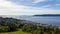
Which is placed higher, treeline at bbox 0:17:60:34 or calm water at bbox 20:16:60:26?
calm water at bbox 20:16:60:26

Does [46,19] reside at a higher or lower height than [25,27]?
higher

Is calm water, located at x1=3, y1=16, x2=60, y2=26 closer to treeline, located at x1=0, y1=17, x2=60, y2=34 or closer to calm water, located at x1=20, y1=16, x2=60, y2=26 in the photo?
calm water, located at x1=20, y1=16, x2=60, y2=26

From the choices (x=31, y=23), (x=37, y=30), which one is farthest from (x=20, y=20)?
(x=37, y=30)

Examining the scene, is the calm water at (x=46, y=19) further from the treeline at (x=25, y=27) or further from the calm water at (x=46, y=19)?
the treeline at (x=25, y=27)

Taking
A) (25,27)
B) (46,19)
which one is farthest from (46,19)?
(25,27)

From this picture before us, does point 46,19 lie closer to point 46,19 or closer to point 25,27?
point 46,19

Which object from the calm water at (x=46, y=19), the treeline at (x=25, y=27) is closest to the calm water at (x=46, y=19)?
the calm water at (x=46, y=19)

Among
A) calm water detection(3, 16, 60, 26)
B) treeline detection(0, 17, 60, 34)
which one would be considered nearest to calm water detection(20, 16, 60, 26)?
calm water detection(3, 16, 60, 26)

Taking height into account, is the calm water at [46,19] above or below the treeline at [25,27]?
above
